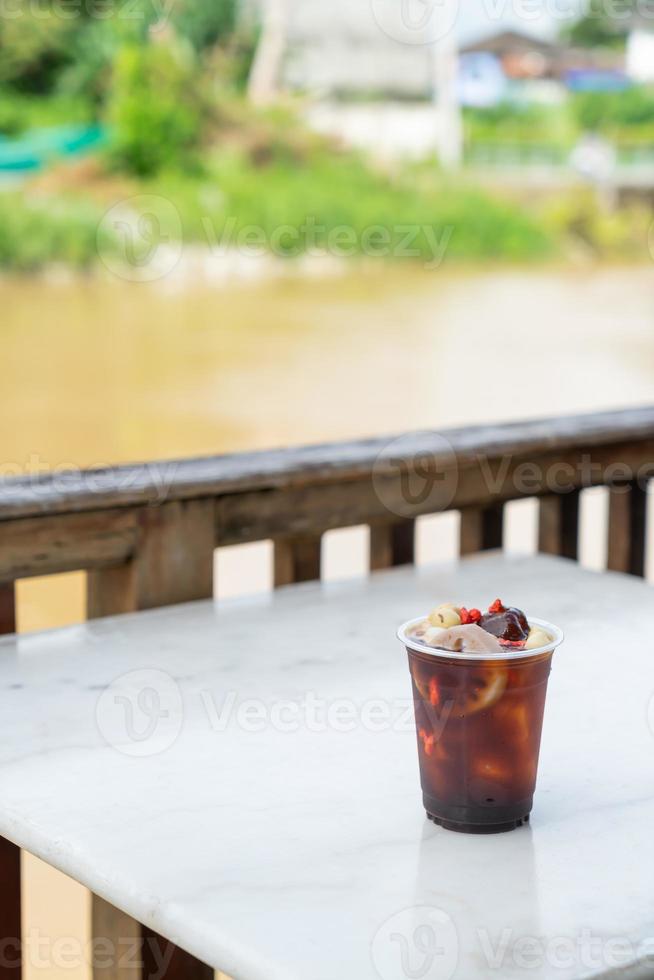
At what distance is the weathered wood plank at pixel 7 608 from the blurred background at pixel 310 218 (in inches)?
577

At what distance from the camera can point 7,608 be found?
3.71 feet

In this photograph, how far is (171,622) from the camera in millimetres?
1125

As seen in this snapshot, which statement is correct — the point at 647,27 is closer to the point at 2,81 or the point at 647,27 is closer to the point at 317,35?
the point at 317,35

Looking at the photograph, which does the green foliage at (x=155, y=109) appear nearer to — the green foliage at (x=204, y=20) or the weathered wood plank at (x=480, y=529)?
the green foliage at (x=204, y=20)

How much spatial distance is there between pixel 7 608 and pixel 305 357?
18350 millimetres

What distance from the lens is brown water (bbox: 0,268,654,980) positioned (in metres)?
17.0

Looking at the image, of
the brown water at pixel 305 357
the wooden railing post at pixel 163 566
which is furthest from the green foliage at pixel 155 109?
the wooden railing post at pixel 163 566

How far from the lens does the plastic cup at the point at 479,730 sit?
68 cm

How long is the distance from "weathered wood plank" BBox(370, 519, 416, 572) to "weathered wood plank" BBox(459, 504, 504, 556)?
2.4 inches

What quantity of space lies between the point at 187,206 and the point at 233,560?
8.54 metres

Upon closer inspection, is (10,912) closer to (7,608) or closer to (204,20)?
(7,608)

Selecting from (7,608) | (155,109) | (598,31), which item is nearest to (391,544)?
(7,608)

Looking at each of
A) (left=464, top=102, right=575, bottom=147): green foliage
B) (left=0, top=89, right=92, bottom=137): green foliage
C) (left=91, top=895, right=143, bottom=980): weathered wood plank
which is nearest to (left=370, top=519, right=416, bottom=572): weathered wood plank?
(left=91, top=895, right=143, bottom=980): weathered wood plank

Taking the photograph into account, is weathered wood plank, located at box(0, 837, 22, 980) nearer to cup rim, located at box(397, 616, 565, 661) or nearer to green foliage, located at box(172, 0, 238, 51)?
cup rim, located at box(397, 616, 565, 661)
